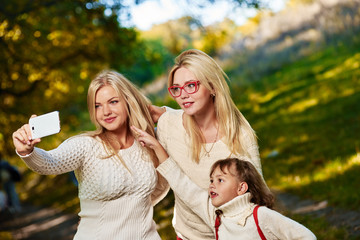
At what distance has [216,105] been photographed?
3318 millimetres

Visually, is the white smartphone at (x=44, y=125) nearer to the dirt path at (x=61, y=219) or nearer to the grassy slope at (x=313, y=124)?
the dirt path at (x=61, y=219)

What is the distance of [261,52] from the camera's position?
19.2 metres

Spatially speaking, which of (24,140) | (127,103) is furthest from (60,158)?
(127,103)

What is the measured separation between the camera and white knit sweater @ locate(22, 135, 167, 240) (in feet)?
9.86

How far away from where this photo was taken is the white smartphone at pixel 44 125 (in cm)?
251

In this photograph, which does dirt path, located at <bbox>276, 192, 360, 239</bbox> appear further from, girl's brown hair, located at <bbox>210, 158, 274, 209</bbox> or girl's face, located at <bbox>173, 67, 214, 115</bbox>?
girl's face, located at <bbox>173, 67, 214, 115</bbox>

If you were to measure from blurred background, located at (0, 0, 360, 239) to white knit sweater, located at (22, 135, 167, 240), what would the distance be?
97.5 inches

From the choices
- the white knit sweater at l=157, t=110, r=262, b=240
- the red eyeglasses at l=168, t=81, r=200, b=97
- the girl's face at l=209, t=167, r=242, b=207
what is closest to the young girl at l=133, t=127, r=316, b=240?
the girl's face at l=209, t=167, r=242, b=207

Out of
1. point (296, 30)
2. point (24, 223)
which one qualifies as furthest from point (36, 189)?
point (296, 30)

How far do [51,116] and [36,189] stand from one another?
65.3 ft

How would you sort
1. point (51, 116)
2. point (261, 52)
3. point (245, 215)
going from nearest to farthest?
point (51, 116)
point (245, 215)
point (261, 52)

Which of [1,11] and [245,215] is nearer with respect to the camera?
[245,215]

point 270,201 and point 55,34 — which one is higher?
point 55,34

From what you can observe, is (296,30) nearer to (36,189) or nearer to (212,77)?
(36,189)
